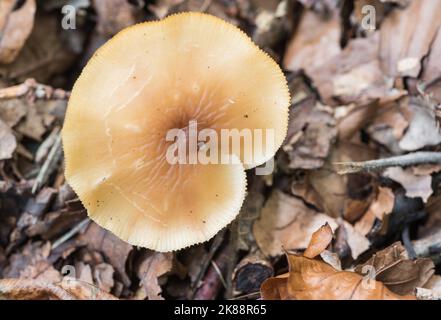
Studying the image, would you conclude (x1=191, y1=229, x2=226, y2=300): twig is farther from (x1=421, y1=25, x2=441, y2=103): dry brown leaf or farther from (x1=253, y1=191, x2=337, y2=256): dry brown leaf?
(x1=421, y1=25, x2=441, y2=103): dry brown leaf

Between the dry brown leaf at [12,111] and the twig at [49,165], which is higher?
the dry brown leaf at [12,111]

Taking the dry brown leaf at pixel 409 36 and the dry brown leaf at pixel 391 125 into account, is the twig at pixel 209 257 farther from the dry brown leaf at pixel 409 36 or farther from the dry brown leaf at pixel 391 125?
the dry brown leaf at pixel 409 36

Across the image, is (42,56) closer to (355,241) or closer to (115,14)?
(115,14)

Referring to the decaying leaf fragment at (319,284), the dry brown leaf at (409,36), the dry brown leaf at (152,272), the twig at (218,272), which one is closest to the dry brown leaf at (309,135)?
the dry brown leaf at (409,36)

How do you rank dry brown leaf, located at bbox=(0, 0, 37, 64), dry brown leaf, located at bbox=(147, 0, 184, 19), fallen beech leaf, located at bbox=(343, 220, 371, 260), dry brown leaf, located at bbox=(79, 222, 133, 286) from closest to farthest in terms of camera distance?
fallen beech leaf, located at bbox=(343, 220, 371, 260) → dry brown leaf, located at bbox=(79, 222, 133, 286) → dry brown leaf, located at bbox=(0, 0, 37, 64) → dry brown leaf, located at bbox=(147, 0, 184, 19)

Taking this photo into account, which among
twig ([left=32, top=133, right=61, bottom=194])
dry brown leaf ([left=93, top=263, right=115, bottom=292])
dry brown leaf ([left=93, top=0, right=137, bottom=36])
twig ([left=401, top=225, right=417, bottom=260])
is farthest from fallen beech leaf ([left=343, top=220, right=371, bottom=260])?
dry brown leaf ([left=93, top=0, right=137, bottom=36])
